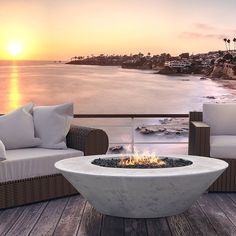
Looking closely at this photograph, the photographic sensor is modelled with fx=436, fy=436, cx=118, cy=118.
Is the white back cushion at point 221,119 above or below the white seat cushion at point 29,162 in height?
above

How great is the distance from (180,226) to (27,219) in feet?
3.48

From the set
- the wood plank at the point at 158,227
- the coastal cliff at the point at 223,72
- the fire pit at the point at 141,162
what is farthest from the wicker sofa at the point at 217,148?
the coastal cliff at the point at 223,72

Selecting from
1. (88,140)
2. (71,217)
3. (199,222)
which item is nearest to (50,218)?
(71,217)

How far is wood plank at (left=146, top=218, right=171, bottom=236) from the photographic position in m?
2.77

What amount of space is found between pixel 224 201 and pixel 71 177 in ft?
4.66

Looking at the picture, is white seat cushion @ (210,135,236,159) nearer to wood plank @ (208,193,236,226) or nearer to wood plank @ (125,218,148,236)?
wood plank @ (208,193,236,226)

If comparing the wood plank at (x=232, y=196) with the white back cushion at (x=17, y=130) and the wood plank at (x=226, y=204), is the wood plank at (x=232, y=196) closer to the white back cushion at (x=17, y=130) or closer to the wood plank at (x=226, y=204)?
the wood plank at (x=226, y=204)

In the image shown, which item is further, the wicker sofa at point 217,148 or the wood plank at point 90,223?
the wicker sofa at point 217,148

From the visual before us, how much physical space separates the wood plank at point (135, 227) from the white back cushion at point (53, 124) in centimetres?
112

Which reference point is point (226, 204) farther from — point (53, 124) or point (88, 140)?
point (53, 124)

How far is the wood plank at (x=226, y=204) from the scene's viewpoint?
3150 millimetres

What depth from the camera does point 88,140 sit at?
12.5 ft

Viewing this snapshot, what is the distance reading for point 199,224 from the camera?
116 inches

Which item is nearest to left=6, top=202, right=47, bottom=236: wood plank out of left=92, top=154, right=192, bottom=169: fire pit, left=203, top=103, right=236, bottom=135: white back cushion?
left=92, top=154, right=192, bottom=169: fire pit
